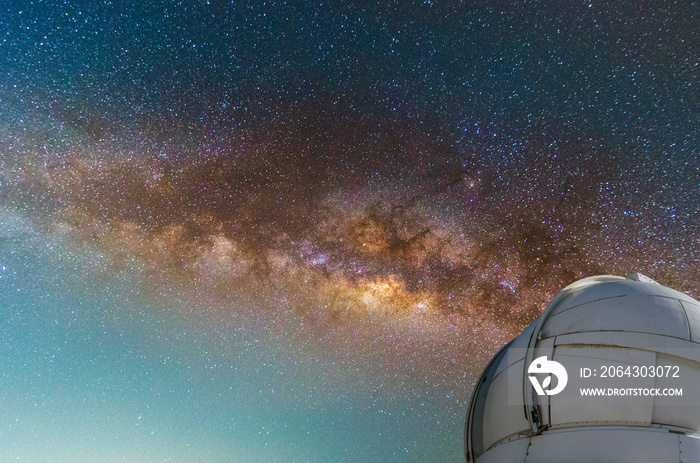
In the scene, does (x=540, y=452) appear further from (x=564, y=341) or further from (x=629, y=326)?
(x=629, y=326)

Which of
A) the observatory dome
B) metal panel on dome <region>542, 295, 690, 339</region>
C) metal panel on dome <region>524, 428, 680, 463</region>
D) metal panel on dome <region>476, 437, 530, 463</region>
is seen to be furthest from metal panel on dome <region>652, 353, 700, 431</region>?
metal panel on dome <region>476, 437, 530, 463</region>

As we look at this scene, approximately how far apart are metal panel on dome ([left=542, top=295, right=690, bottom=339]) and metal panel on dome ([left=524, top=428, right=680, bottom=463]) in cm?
97

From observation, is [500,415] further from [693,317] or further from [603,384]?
[693,317]

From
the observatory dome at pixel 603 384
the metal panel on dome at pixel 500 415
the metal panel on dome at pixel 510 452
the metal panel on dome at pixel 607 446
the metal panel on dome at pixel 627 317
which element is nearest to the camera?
the metal panel on dome at pixel 607 446

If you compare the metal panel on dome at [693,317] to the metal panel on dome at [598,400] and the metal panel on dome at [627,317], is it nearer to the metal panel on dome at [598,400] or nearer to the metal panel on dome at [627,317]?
the metal panel on dome at [627,317]

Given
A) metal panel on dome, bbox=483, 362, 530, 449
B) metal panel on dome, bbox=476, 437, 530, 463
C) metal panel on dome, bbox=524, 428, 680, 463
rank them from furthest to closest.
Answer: metal panel on dome, bbox=483, 362, 530, 449, metal panel on dome, bbox=476, 437, 530, 463, metal panel on dome, bbox=524, 428, 680, 463

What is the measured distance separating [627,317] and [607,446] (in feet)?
4.23

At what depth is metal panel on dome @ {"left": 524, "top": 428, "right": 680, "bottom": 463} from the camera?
2938 mm

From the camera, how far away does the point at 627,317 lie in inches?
149

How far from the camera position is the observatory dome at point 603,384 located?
3.11m

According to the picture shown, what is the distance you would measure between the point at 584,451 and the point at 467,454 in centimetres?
178

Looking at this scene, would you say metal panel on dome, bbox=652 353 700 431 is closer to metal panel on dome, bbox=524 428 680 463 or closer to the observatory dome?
the observatory dome

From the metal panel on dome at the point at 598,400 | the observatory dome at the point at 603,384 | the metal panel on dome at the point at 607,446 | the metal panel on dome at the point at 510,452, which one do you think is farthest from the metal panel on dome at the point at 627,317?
the metal panel on dome at the point at 510,452

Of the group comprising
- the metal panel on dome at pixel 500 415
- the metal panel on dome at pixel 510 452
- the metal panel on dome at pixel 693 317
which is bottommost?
the metal panel on dome at pixel 510 452
